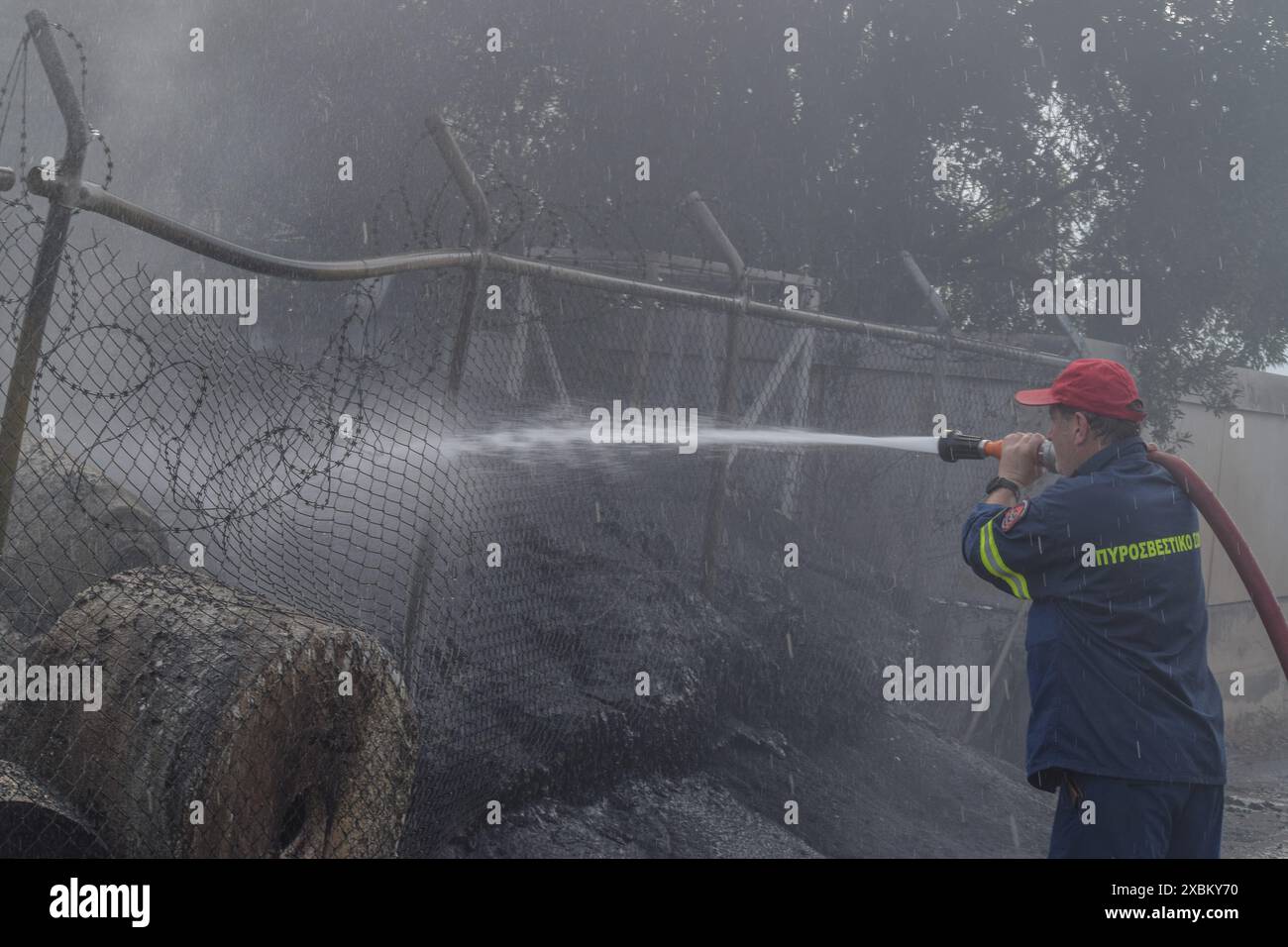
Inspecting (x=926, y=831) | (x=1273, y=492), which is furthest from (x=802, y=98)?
(x=926, y=831)

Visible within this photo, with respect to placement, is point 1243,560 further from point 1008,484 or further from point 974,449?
point 974,449

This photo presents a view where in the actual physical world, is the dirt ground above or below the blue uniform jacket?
below

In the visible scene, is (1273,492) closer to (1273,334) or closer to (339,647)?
(1273,334)

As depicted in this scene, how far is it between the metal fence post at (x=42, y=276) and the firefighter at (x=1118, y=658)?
2.76 metres

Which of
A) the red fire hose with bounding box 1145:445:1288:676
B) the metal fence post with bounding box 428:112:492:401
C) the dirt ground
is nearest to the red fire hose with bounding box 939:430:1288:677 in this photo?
the red fire hose with bounding box 1145:445:1288:676

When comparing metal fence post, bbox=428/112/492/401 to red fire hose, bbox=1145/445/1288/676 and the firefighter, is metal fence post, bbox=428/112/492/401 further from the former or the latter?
red fire hose, bbox=1145/445/1288/676

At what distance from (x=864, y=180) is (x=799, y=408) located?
13.3ft
